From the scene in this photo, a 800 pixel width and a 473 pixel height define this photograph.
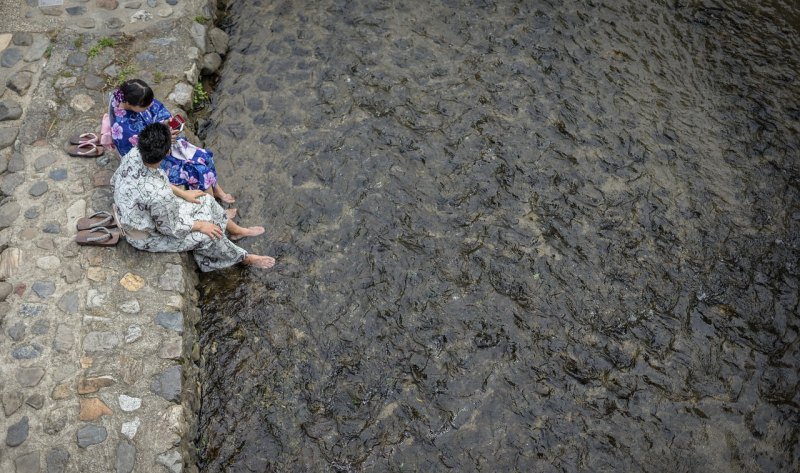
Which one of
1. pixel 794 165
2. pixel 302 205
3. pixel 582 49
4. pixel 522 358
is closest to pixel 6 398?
pixel 302 205

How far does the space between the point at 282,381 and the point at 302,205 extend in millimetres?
1784

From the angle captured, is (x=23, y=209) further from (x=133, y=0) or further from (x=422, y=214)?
(x=422, y=214)

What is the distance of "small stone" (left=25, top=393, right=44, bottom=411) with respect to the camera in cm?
491

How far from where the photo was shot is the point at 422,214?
650cm

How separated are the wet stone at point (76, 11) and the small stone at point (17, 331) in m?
3.79

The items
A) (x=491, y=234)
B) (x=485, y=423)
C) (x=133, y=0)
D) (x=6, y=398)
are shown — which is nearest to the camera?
(x=6, y=398)

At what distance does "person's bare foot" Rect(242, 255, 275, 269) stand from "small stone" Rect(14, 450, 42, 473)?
2.25m

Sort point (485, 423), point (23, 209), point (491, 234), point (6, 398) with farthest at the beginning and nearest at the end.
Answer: point (491, 234), point (23, 209), point (485, 423), point (6, 398)

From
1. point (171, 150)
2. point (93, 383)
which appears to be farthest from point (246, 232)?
point (93, 383)

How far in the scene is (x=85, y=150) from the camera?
6277mm

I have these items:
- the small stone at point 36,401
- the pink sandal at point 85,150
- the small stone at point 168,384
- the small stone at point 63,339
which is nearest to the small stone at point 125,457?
the small stone at point 168,384

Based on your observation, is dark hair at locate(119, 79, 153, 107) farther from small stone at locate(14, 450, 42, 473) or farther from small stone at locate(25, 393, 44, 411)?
small stone at locate(14, 450, 42, 473)

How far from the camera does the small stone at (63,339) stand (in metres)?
5.20

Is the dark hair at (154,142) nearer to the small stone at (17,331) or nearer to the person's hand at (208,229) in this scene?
the person's hand at (208,229)
